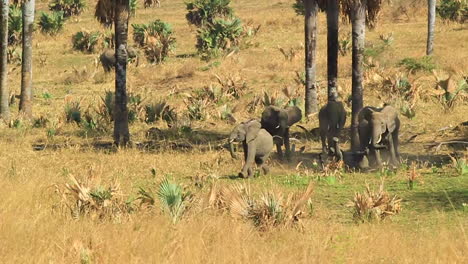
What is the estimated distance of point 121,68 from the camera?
→ 67.1ft

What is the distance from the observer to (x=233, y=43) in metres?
40.1

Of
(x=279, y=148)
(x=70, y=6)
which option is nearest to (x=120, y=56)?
(x=279, y=148)

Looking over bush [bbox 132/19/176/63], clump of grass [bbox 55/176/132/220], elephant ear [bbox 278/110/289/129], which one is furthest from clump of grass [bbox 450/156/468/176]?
bush [bbox 132/19/176/63]

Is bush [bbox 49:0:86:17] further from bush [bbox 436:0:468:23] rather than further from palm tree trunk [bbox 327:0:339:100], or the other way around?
palm tree trunk [bbox 327:0:339:100]

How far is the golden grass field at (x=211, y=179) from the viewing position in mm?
7812

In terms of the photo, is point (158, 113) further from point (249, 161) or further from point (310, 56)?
point (249, 161)

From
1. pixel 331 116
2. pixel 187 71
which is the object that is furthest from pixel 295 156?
pixel 187 71

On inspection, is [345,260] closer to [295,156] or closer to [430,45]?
[295,156]

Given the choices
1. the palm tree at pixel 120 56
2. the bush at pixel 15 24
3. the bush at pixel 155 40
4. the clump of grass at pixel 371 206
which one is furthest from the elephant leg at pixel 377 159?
the bush at pixel 15 24

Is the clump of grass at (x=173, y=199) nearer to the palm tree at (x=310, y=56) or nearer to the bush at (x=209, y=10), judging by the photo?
the palm tree at (x=310, y=56)

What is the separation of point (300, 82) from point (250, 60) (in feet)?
22.9

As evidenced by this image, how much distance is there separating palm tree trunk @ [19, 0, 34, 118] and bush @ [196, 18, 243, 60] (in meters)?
14.5

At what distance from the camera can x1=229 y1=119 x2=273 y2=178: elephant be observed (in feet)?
52.7

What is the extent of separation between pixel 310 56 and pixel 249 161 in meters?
8.39
